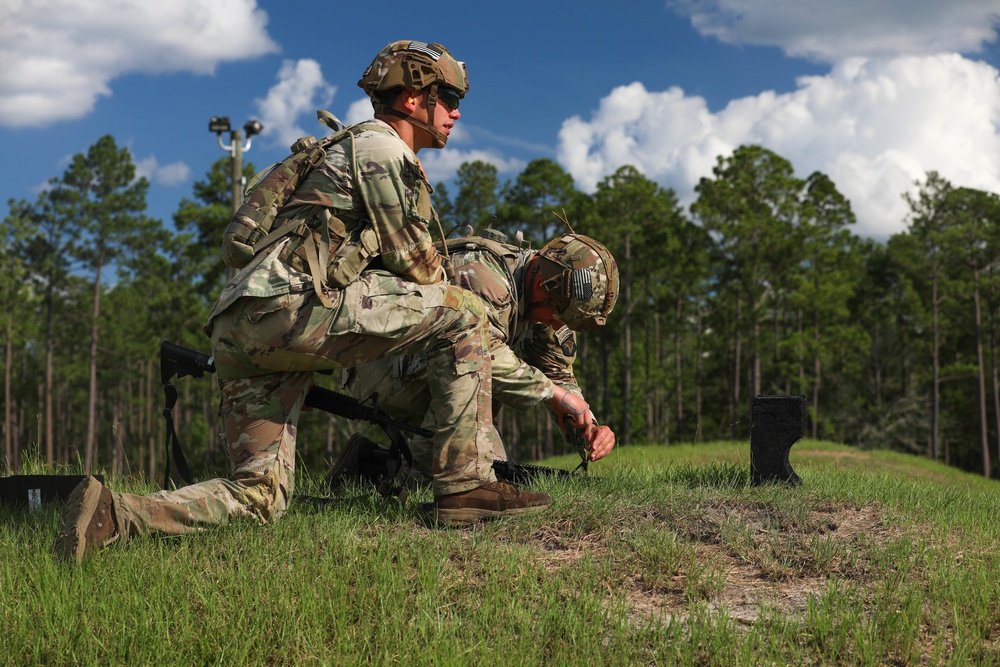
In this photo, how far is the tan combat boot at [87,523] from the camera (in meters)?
3.53

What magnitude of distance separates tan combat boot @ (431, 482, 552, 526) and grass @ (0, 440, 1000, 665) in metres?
0.07

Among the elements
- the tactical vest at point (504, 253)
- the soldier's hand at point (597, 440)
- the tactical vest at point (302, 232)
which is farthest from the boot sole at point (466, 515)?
the tactical vest at point (504, 253)

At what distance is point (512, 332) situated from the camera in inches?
215

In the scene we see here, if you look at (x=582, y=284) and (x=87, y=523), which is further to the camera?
(x=582, y=284)

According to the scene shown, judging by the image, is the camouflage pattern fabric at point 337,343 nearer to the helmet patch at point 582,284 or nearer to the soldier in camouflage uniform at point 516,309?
the soldier in camouflage uniform at point 516,309

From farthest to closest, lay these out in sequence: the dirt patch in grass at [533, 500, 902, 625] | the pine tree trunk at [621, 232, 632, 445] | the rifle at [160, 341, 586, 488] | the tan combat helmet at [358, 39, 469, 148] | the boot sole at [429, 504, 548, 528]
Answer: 1. the pine tree trunk at [621, 232, 632, 445]
2. the rifle at [160, 341, 586, 488]
3. the tan combat helmet at [358, 39, 469, 148]
4. the boot sole at [429, 504, 548, 528]
5. the dirt patch in grass at [533, 500, 902, 625]

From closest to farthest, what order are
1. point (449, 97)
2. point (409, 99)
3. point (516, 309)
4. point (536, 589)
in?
point (536, 589)
point (409, 99)
point (449, 97)
point (516, 309)

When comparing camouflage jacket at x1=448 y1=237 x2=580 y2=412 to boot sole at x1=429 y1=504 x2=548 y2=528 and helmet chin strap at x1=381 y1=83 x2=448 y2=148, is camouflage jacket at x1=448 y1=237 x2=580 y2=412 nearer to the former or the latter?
boot sole at x1=429 y1=504 x2=548 y2=528

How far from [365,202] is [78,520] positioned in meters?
1.77

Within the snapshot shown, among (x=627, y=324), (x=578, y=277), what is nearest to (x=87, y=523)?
(x=578, y=277)

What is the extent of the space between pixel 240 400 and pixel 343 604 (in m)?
1.31

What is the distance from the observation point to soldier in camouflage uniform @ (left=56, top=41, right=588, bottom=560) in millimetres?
3814

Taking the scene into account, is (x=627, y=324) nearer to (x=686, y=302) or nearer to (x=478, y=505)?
(x=686, y=302)

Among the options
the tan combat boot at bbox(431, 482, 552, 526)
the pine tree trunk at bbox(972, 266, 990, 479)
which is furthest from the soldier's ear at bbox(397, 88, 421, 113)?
the pine tree trunk at bbox(972, 266, 990, 479)
